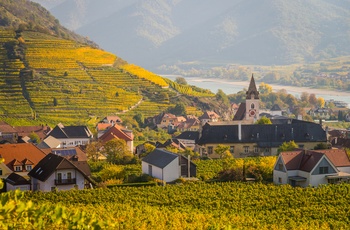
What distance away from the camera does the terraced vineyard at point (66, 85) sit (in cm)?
9175

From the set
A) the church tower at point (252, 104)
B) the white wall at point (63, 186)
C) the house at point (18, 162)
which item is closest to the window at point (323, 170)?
the white wall at point (63, 186)

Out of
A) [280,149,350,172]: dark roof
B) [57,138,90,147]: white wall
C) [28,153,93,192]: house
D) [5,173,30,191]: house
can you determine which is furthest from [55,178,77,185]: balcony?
Answer: [57,138,90,147]: white wall

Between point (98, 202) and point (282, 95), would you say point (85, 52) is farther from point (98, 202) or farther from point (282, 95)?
point (98, 202)

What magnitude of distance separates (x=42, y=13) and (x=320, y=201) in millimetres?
139303

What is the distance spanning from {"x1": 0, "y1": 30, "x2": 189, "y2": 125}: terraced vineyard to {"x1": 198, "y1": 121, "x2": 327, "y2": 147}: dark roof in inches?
1059

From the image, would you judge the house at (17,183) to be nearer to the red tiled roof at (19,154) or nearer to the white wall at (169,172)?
the red tiled roof at (19,154)

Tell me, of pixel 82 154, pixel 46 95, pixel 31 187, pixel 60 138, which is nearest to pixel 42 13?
pixel 46 95

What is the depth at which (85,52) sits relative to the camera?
115812mm

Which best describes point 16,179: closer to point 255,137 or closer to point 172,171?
point 172,171

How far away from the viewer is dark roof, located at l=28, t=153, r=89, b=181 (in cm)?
4241

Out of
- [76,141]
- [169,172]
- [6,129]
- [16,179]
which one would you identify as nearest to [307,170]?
[169,172]

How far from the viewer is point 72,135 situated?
7475 cm

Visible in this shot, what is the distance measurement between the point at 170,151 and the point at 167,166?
542cm

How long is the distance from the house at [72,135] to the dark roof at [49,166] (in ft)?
91.7
